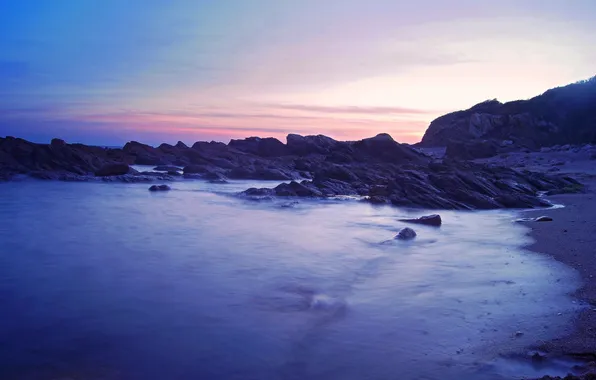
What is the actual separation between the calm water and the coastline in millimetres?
240

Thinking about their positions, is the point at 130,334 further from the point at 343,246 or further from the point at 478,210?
the point at 478,210

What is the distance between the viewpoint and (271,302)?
6902 millimetres

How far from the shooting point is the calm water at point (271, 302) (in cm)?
487

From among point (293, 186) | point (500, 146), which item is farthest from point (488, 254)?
point (500, 146)

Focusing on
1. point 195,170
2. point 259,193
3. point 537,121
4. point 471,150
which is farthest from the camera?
point 537,121

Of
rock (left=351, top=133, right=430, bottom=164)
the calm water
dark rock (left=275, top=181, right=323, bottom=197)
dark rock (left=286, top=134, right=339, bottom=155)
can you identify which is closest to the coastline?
the calm water

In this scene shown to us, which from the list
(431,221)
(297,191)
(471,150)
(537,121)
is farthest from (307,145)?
(431,221)

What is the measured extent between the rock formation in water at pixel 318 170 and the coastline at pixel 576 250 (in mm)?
2898

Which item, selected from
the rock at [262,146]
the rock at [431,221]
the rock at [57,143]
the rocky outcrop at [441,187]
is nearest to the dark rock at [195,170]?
the rock at [57,143]

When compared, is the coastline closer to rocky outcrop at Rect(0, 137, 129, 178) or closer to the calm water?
the calm water

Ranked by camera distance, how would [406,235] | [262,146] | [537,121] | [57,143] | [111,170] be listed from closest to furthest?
[406,235], [111,170], [57,143], [262,146], [537,121]

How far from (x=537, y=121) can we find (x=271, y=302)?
57.1 meters

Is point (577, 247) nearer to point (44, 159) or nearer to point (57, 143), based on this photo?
point (44, 159)

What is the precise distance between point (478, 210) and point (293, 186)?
26.1 feet
